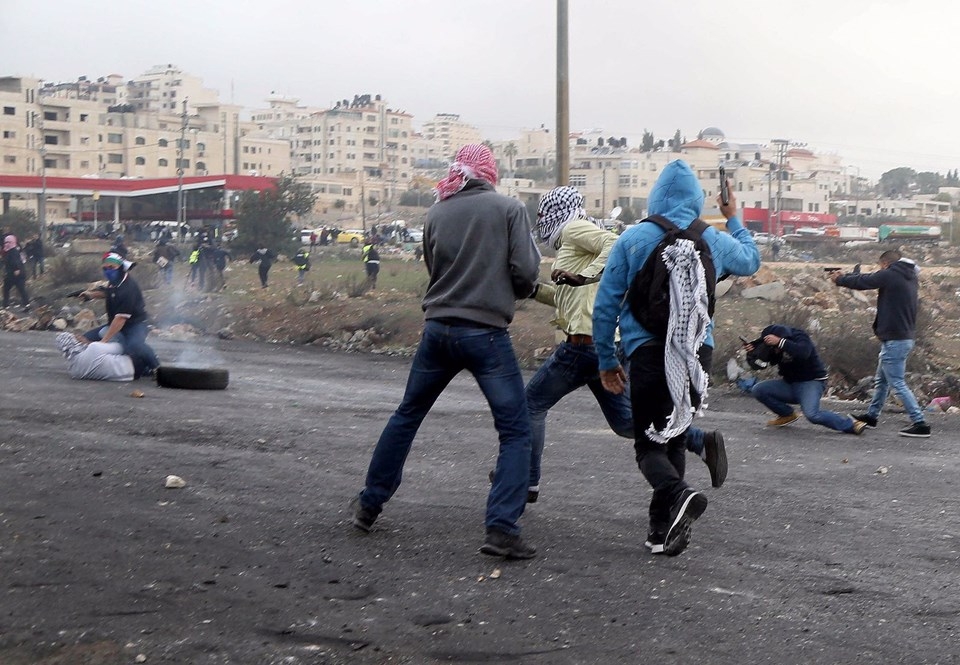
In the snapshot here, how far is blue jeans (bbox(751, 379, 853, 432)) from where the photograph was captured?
35.8ft

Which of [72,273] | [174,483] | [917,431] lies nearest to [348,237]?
[72,273]

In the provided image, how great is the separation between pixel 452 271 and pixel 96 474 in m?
2.90

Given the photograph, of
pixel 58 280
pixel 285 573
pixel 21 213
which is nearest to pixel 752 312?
pixel 58 280

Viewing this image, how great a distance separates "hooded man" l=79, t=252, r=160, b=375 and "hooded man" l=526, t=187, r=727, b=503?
7.65 metres

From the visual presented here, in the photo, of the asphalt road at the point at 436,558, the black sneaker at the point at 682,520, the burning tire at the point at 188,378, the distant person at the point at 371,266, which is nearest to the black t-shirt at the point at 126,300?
the burning tire at the point at 188,378

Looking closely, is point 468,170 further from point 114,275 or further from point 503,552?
point 114,275

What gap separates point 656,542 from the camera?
5.52m

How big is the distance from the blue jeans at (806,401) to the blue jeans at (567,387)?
492cm

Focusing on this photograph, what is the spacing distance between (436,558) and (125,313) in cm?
872

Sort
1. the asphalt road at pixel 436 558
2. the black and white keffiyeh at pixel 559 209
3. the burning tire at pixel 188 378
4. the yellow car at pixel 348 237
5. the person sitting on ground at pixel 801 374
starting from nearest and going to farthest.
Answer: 1. the asphalt road at pixel 436 558
2. the black and white keffiyeh at pixel 559 209
3. the person sitting on ground at pixel 801 374
4. the burning tire at pixel 188 378
5. the yellow car at pixel 348 237

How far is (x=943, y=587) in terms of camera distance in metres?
5.14

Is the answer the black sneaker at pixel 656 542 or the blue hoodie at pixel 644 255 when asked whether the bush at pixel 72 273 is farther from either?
the black sneaker at pixel 656 542

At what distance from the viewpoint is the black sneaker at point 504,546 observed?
527 centimetres

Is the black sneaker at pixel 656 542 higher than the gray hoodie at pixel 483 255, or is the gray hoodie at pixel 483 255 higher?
the gray hoodie at pixel 483 255
